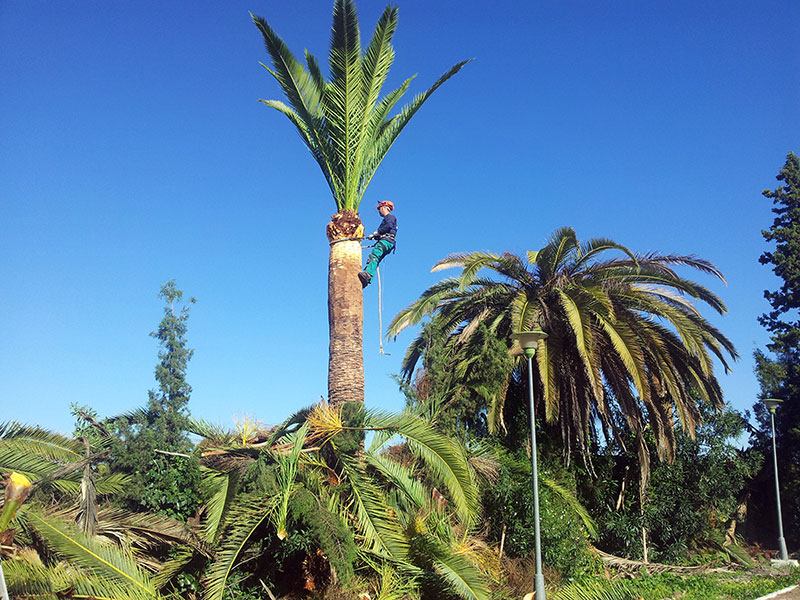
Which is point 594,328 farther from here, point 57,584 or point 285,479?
point 57,584

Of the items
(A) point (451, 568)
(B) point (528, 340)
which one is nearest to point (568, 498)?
(B) point (528, 340)

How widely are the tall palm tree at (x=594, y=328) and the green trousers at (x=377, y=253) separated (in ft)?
7.68

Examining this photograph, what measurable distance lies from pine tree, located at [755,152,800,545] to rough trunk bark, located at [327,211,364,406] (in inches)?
817

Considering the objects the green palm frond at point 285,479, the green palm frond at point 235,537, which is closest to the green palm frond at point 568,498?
the green palm frond at point 285,479

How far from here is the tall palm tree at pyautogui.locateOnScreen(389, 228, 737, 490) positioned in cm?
1612

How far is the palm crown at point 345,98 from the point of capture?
13336mm

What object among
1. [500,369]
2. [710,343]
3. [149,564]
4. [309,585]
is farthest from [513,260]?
[149,564]

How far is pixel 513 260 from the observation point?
17.6 meters

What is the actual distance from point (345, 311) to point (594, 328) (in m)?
6.61

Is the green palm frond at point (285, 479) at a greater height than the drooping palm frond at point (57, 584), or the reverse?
the green palm frond at point (285, 479)

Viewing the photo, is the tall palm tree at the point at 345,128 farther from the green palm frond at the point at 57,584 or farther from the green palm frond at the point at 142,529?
the green palm frond at the point at 57,584

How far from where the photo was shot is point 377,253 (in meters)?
13.8

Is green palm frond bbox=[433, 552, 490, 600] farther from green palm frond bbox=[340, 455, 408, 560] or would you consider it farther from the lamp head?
the lamp head

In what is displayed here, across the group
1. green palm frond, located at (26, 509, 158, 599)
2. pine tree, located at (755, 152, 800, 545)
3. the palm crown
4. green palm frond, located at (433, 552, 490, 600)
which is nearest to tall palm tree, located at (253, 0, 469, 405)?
the palm crown
